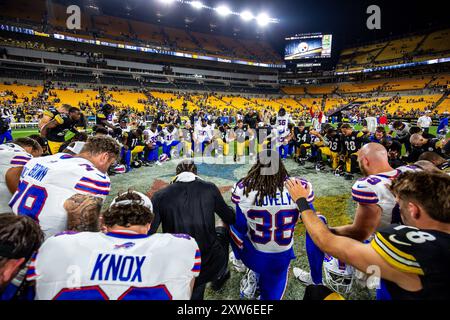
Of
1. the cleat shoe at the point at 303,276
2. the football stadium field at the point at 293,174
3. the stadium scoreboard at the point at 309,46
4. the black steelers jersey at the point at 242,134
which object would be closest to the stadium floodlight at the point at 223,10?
the stadium scoreboard at the point at 309,46

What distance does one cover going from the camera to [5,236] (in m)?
1.24

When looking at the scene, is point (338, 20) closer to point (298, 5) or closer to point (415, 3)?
point (298, 5)

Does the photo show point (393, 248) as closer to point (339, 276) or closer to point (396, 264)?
point (396, 264)

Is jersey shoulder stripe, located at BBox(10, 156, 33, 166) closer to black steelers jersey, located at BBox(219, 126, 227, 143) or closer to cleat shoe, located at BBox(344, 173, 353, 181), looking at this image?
cleat shoe, located at BBox(344, 173, 353, 181)

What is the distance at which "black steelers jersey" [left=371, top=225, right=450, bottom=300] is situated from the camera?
Result: 47.4 inches

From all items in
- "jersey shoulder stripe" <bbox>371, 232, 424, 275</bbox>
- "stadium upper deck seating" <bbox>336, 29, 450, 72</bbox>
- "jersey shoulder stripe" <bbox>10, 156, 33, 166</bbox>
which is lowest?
"jersey shoulder stripe" <bbox>371, 232, 424, 275</bbox>

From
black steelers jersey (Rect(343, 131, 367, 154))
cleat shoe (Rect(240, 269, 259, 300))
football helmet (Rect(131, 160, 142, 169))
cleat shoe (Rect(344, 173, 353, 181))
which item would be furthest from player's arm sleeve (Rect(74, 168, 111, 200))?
black steelers jersey (Rect(343, 131, 367, 154))

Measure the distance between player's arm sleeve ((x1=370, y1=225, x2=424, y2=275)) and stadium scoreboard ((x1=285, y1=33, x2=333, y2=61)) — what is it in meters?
53.1

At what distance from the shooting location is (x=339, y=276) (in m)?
2.72

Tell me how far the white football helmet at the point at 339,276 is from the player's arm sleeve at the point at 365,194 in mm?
795

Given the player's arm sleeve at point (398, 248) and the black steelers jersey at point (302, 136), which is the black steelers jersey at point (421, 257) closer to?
the player's arm sleeve at point (398, 248)

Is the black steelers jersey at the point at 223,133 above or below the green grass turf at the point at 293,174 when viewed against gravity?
above

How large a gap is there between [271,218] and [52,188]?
2.04 m

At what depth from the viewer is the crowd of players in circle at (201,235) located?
1255 mm
